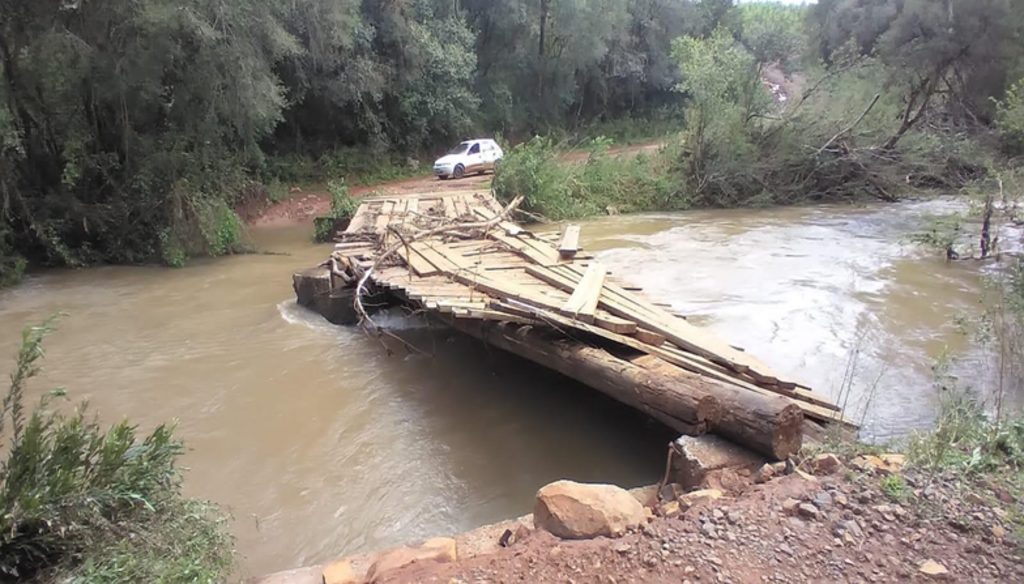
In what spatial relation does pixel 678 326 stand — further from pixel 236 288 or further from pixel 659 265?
pixel 236 288

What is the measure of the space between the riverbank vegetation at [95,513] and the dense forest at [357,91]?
9938mm

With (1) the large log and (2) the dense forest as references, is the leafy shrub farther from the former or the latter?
(1) the large log

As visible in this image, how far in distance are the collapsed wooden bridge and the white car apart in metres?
10.7

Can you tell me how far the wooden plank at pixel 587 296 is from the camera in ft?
17.4

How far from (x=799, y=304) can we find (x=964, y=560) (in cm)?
619

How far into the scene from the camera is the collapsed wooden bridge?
4.18 m

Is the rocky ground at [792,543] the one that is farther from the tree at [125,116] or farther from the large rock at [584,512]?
the tree at [125,116]

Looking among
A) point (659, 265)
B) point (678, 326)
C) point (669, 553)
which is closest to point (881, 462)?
point (669, 553)

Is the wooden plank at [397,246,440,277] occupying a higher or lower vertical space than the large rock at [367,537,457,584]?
higher

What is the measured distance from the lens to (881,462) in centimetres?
370

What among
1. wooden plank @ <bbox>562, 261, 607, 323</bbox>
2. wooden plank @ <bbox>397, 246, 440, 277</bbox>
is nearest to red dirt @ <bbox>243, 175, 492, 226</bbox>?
wooden plank @ <bbox>397, 246, 440, 277</bbox>

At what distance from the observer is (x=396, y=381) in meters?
6.57

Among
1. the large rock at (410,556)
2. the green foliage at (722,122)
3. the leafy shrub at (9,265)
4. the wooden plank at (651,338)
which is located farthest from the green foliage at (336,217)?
the large rock at (410,556)

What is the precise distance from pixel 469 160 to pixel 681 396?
17.1 meters
